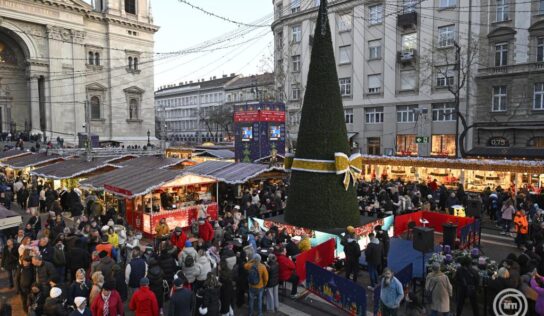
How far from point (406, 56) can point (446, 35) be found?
3732mm

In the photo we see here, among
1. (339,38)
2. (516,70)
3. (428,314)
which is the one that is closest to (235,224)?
(428,314)

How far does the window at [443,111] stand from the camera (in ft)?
116

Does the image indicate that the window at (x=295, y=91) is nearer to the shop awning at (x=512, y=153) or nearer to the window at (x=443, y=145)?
the window at (x=443, y=145)

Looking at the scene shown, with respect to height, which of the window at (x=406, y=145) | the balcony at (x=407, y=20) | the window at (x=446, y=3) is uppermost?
the window at (x=446, y=3)

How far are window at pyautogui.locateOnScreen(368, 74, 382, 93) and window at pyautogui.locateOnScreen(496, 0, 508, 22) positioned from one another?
11325 millimetres

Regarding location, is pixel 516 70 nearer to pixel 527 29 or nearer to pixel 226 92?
pixel 527 29

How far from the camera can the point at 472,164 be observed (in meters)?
22.8

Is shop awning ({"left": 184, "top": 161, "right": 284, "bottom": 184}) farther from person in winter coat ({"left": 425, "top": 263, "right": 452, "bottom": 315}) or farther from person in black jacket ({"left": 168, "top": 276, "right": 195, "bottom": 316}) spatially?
person in winter coat ({"left": 425, "top": 263, "right": 452, "bottom": 315})

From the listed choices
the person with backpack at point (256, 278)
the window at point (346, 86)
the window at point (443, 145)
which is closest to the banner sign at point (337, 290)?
the person with backpack at point (256, 278)

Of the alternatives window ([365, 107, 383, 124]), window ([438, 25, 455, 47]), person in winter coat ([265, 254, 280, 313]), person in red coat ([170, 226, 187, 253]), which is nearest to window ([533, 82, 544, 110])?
window ([438, 25, 455, 47])

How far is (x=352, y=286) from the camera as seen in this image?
28.6 ft

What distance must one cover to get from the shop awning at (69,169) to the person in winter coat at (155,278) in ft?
49.4

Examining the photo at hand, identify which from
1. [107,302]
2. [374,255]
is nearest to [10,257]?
[107,302]

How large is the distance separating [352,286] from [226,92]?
84232 mm
